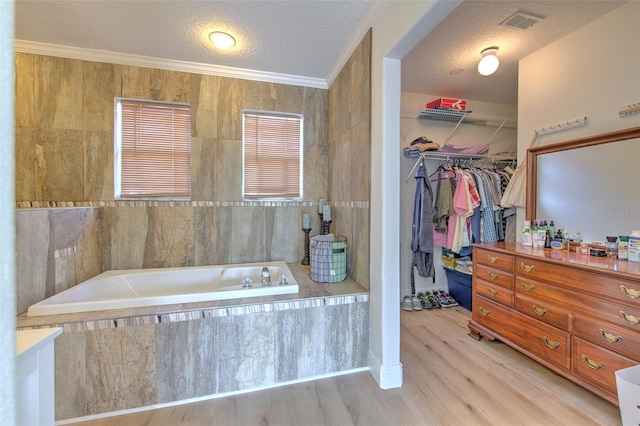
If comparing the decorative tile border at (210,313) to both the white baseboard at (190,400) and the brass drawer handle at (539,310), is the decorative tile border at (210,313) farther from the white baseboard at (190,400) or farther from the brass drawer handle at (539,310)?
the brass drawer handle at (539,310)

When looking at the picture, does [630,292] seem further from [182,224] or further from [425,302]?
[182,224]

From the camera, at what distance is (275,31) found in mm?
1888

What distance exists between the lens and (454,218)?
2748mm

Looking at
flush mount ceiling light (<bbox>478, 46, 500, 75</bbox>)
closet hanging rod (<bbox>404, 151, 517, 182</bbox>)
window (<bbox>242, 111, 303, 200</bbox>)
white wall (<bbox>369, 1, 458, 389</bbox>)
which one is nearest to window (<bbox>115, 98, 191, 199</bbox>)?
window (<bbox>242, 111, 303, 200</bbox>)

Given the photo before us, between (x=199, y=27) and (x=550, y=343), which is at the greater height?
(x=199, y=27)

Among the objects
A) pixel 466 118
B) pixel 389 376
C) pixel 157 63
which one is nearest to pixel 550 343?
pixel 389 376

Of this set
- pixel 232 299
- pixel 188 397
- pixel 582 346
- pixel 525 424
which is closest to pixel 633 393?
pixel 582 346

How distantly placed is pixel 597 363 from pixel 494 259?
79 centimetres

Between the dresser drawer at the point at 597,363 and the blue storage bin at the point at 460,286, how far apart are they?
1.27 metres

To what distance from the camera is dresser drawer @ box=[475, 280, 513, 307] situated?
1895mm

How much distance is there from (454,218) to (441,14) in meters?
2.06

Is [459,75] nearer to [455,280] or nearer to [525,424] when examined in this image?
[455,280]

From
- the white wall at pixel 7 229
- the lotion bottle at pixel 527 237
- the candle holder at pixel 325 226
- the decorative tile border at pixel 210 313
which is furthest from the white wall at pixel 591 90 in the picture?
the white wall at pixel 7 229

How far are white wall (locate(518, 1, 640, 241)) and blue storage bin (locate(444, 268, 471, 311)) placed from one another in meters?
1.08
